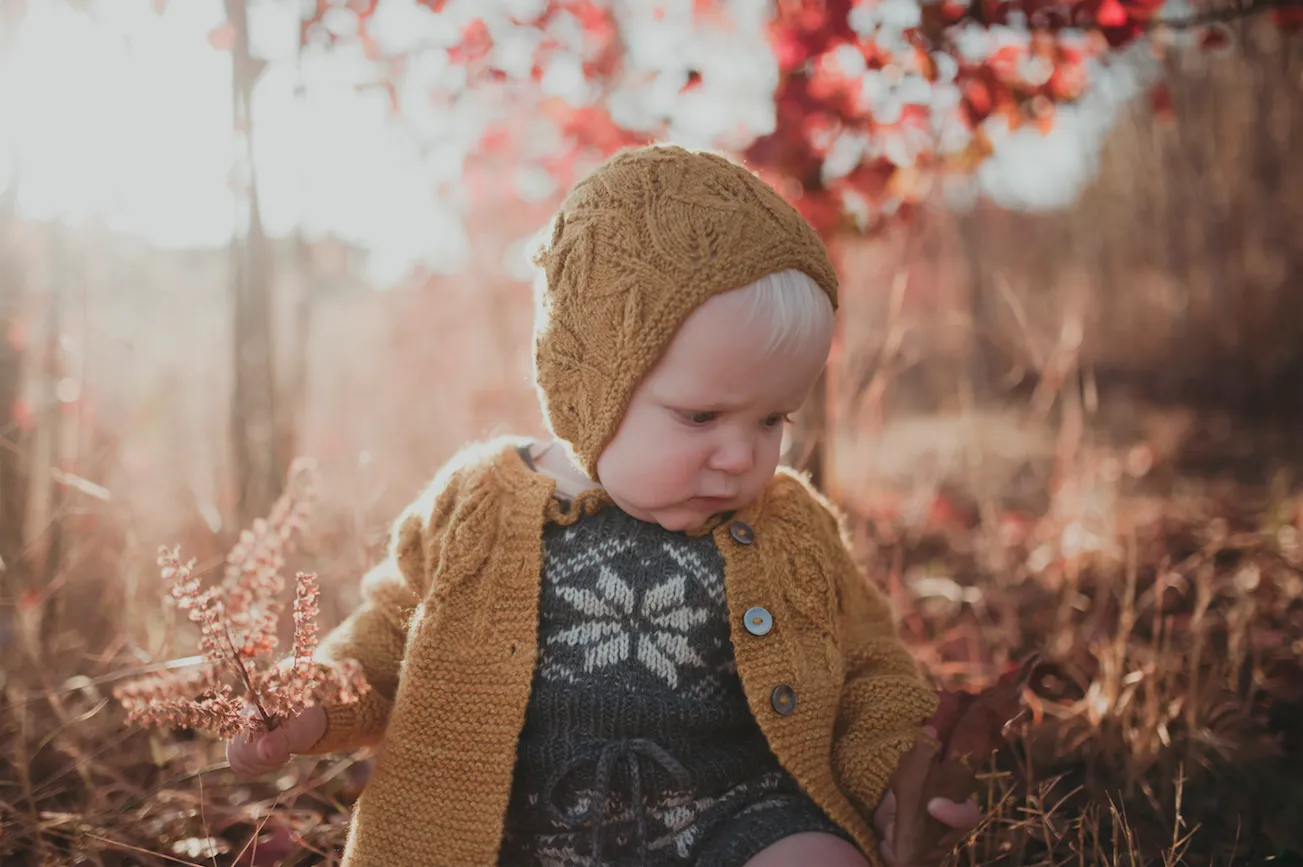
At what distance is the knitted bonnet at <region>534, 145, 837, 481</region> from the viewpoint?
1.57m

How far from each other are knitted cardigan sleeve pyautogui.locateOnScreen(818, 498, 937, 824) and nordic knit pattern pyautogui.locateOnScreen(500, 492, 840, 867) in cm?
10

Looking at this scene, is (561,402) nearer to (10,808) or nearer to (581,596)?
(581,596)

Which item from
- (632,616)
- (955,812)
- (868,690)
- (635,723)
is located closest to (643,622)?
(632,616)

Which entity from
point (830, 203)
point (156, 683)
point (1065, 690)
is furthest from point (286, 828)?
point (830, 203)

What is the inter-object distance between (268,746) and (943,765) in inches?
41.2

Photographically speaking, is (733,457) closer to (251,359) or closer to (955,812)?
(955,812)

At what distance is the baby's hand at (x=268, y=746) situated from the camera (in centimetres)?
155

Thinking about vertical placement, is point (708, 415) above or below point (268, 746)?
above

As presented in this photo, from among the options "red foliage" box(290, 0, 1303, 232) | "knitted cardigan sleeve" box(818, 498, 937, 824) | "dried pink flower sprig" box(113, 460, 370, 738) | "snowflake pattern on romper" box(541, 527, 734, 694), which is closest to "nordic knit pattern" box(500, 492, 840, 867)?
"snowflake pattern on romper" box(541, 527, 734, 694)

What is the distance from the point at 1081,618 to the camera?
310 centimetres

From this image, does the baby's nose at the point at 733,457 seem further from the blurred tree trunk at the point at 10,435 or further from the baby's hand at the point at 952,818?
the blurred tree trunk at the point at 10,435

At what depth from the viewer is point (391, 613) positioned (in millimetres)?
1828

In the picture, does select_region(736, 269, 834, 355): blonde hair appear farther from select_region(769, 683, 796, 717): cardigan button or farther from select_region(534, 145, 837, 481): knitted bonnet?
select_region(769, 683, 796, 717): cardigan button

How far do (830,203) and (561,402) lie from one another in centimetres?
157
